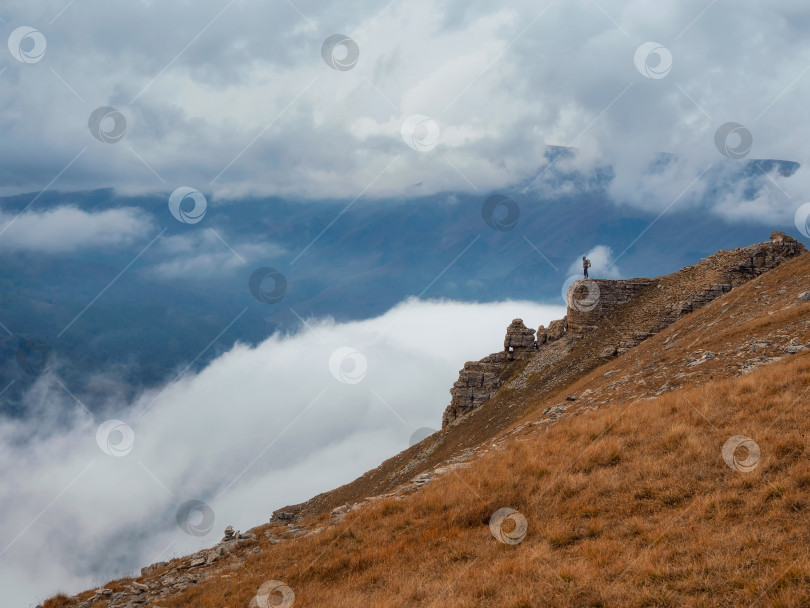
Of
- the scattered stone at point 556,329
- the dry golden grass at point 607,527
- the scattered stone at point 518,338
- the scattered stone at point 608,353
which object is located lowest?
the dry golden grass at point 607,527

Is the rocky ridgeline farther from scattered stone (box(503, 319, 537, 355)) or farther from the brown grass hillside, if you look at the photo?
the brown grass hillside

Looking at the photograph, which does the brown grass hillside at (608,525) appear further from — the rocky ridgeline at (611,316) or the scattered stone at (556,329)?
the scattered stone at (556,329)

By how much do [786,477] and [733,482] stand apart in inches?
35.8

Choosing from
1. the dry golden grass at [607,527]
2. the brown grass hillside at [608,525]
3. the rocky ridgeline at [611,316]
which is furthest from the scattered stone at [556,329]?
the dry golden grass at [607,527]

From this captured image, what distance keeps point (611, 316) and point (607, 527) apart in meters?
A: 36.4

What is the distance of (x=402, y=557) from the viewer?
39.4 ft

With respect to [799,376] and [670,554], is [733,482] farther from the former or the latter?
[799,376]

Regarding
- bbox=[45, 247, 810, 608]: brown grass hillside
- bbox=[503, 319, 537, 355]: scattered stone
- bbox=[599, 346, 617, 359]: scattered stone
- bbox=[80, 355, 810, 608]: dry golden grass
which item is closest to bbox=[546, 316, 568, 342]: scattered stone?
bbox=[503, 319, 537, 355]: scattered stone

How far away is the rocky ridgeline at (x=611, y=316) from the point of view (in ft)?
128

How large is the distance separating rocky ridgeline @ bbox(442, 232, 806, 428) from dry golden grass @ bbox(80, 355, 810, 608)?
2316cm

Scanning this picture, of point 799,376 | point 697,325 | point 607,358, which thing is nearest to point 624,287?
point 607,358

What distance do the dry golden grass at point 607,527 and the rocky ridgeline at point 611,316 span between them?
23.2 metres

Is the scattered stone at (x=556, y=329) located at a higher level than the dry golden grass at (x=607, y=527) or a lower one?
higher

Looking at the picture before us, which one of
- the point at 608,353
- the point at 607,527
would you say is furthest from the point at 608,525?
the point at 608,353
